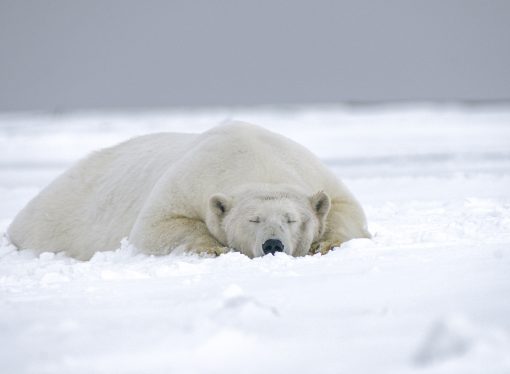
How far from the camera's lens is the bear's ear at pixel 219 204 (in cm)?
509

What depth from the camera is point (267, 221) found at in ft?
16.1

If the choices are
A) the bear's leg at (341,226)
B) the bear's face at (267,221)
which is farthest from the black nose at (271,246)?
the bear's leg at (341,226)

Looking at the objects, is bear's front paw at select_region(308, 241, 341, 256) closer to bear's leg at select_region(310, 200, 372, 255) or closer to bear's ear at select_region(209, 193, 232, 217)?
bear's leg at select_region(310, 200, 372, 255)

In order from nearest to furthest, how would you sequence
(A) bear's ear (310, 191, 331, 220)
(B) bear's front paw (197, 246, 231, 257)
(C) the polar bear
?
(B) bear's front paw (197, 246, 231, 257) → (C) the polar bear → (A) bear's ear (310, 191, 331, 220)

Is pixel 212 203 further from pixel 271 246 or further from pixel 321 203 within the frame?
pixel 321 203

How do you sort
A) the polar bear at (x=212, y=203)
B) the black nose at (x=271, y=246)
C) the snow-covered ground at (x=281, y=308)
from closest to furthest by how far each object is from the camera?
the snow-covered ground at (x=281, y=308), the black nose at (x=271, y=246), the polar bear at (x=212, y=203)

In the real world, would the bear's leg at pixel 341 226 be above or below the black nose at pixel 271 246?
below

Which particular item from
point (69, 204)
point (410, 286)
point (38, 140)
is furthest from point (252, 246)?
point (38, 140)

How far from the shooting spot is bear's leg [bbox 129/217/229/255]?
5.20 meters

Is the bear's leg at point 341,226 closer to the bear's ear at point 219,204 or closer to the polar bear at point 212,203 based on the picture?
the polar bear at point 212,203

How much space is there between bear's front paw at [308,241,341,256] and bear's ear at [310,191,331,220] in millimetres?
182

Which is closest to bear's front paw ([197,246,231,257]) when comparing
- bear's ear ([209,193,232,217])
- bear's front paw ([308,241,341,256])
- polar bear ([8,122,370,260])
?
polar bear ([8,122,370,260])

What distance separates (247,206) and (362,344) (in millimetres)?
2664

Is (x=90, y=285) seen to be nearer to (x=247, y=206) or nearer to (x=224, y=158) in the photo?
(x=247, y=206)
